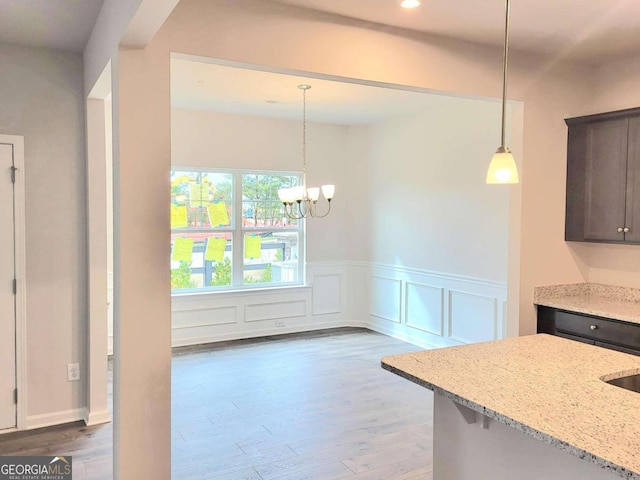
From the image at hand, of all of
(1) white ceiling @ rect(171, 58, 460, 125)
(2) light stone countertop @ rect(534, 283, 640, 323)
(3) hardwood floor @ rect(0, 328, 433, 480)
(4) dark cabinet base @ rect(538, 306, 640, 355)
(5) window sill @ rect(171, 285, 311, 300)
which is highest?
(1) white ceiling @ rect(171, 58, 460, 125)

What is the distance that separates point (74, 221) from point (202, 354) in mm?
2396

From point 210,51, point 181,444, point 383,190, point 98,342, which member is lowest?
point 181,444

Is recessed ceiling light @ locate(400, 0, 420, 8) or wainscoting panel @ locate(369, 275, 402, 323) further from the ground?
recessed ceiling light @ locate(400, 0, 420, 8)

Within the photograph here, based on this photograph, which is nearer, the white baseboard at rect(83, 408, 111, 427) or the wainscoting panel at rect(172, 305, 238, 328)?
the white baseboard at rect(83, 408, 111, 427)

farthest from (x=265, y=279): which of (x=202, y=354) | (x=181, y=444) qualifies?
(x=181, y=444)

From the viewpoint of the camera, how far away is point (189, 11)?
2547 mm

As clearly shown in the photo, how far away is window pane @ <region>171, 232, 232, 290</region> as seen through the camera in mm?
6090

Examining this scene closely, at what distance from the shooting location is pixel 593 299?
12.6ft

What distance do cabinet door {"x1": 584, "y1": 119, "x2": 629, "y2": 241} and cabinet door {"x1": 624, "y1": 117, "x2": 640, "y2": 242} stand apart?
0.03 meters

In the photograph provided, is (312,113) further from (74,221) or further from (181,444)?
(181,444)

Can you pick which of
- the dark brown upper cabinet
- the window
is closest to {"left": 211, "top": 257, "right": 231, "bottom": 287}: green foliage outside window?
the window

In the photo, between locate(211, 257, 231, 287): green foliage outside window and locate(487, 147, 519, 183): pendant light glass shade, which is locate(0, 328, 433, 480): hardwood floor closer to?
locate(211, 257, 231, 287): green foliage outside window

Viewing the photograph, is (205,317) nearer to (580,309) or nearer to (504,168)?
(580,309)


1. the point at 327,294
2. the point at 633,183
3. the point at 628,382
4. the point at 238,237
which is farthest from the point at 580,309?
the point at 238,237
